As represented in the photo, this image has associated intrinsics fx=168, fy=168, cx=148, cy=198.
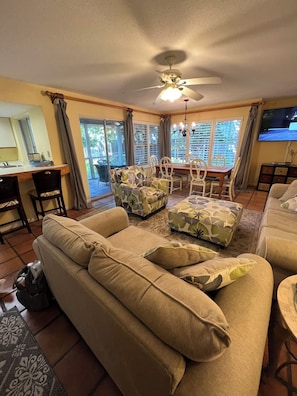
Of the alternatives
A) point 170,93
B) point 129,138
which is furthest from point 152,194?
point 129,138

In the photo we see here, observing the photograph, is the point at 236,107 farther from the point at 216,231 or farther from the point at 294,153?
the point at 216,231

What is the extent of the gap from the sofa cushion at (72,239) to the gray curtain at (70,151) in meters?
2.24

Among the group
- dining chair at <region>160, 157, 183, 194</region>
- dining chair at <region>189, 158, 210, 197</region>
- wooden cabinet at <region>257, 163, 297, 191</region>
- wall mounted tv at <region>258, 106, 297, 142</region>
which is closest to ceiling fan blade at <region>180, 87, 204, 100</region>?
dining chair at <region>189, 158, 210, 197</region>

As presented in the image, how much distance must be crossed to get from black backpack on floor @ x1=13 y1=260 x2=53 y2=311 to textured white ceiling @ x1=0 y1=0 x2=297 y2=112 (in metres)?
2.00

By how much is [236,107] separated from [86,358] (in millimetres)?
5425

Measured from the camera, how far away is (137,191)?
2859mm

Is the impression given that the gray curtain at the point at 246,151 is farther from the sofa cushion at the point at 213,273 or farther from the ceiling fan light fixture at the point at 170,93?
the sofa cushion at the point at 213,273

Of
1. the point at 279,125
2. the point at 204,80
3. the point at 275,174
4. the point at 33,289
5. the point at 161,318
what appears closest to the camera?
the point at 161,318

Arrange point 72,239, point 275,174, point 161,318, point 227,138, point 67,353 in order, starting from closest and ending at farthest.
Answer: point 161,318, point 72,239, point 67,353, point 275,174, point 227,138

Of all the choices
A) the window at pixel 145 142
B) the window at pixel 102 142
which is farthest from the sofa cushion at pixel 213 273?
the window at pixel 145 142

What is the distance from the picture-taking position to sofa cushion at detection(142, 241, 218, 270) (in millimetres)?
867

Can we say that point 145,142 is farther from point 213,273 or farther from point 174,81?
point 213,273

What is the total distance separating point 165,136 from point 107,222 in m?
4.65

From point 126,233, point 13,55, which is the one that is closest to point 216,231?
point 126,233
